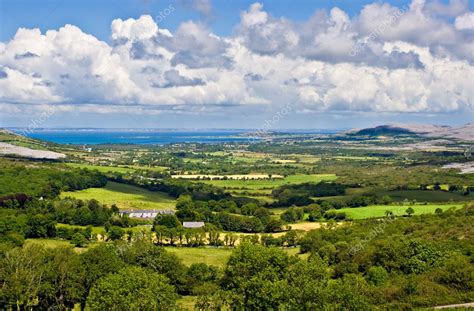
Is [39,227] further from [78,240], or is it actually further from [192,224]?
[192,224]

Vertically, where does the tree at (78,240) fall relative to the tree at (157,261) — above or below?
below

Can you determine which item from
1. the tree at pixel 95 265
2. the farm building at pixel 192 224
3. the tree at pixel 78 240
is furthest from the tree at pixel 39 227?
the tree at pixel 95 265

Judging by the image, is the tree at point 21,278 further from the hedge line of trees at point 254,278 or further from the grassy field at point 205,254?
the grassy field at point 205,254

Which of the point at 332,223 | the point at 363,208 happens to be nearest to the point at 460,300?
the point at 332,223

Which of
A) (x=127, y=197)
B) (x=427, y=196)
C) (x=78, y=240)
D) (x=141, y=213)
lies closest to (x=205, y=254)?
(x=78, y=240)

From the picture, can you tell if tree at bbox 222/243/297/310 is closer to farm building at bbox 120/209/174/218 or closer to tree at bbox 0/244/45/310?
tree at bbox 0/244/45/310
